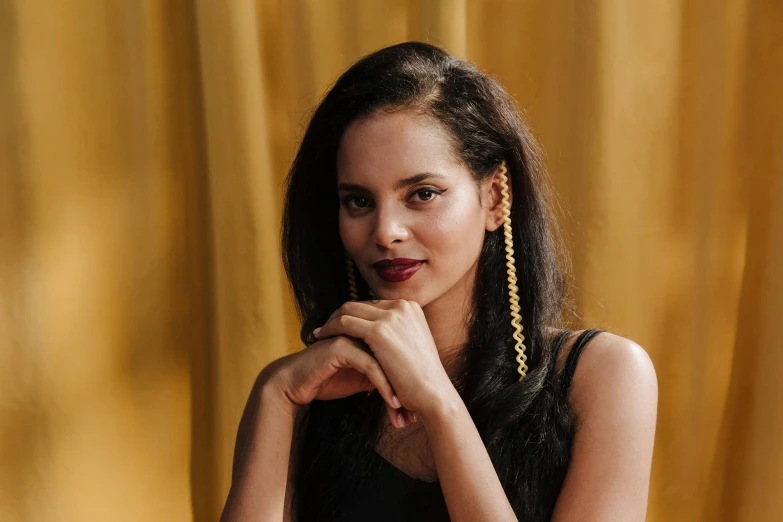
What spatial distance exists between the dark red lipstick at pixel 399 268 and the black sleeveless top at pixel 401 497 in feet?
0.98

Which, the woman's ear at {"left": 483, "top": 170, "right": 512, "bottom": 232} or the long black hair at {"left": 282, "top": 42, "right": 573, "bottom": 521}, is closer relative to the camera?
the long black hair at {"left": 282, "top": 42, "right": 573, "bottom": 521}

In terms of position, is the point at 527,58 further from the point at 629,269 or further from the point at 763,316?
the point at 763,316

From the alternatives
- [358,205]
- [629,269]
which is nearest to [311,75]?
[358,205]

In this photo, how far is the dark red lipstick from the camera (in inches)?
60.1

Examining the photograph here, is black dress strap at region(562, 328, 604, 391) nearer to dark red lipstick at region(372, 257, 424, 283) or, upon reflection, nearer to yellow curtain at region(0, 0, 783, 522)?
dark red lipstick at region(372, 257, 424, 283)

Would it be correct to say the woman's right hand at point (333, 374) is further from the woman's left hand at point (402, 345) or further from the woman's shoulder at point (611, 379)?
the woman's shoulder at point (611, 379)

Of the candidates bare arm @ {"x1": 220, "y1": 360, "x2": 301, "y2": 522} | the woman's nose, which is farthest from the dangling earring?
Answer: bare arm @ {"x1": 220, "y1": 360, "x2": 301, "y2": 522}

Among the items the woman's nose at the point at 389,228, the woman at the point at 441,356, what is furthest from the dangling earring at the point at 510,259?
the woman's nose at the point at 389,228

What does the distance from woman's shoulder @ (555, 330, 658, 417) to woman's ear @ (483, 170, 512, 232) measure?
28 centimetres

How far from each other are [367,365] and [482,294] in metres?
0.34

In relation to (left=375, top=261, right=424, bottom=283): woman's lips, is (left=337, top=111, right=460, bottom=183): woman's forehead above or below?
above

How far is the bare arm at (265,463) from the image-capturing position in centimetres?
154

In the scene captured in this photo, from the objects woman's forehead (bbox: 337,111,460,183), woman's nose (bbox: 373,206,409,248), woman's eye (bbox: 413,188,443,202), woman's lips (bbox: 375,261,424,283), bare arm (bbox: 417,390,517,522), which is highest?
woman's forehead (bbox: 337,111,460,183)

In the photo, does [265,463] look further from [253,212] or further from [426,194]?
[253,212]
